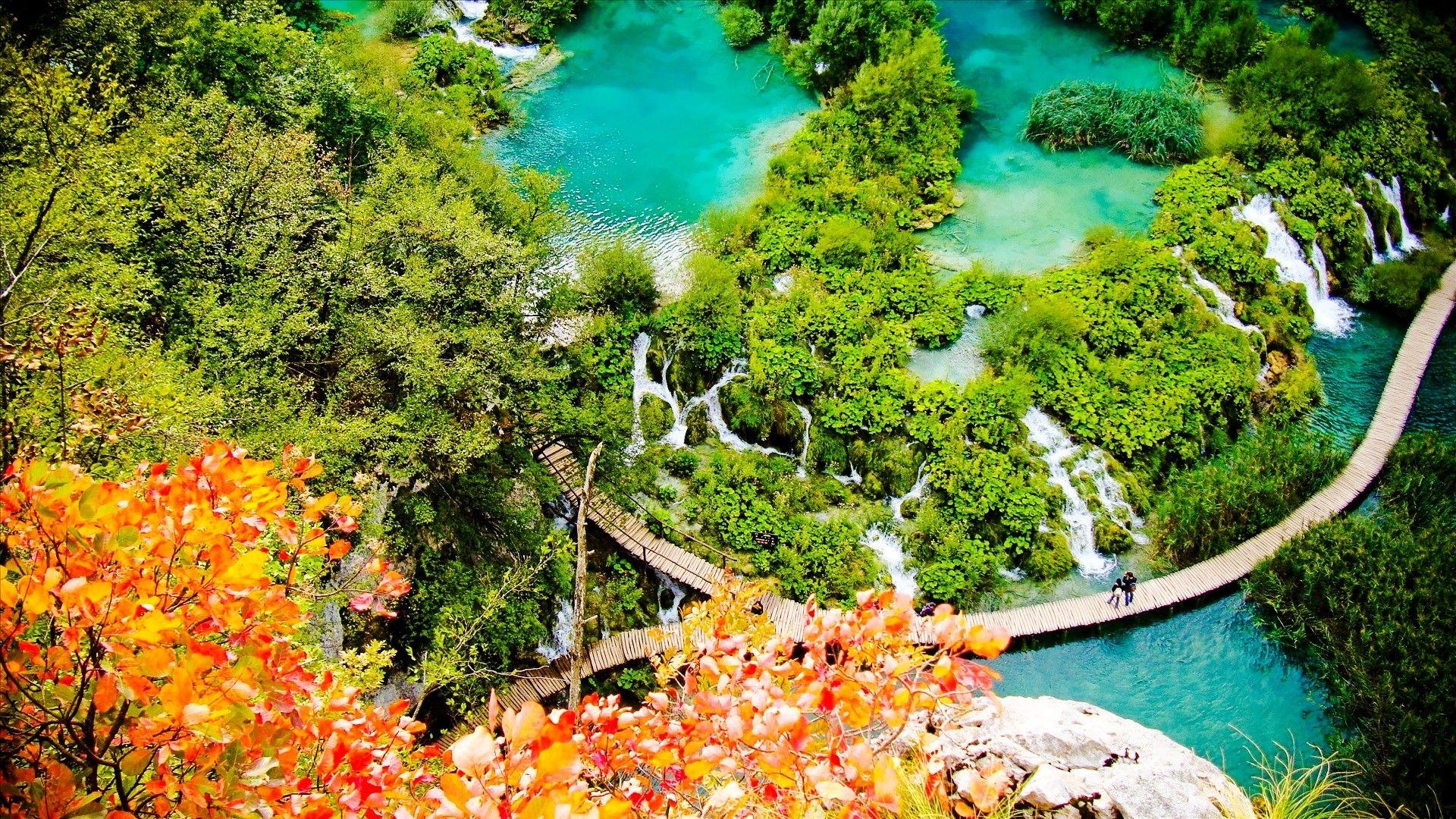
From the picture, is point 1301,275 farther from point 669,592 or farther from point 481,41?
point 481,41

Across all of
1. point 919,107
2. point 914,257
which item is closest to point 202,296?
point 914,257

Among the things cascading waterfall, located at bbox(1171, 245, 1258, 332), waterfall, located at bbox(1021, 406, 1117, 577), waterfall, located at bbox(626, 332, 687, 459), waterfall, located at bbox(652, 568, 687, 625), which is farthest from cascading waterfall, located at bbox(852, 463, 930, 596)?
cascading waterfall, located at bbox(1171, 245, 1258, 332)

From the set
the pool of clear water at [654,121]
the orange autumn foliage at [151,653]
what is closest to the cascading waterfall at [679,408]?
the pool of clear water at [654,121]

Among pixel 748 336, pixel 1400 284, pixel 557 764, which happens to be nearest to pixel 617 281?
pixel 748 336

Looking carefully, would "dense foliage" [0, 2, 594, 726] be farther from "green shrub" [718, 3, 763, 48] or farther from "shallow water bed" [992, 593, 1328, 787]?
"green shrub" [718, 3, 763, 48]

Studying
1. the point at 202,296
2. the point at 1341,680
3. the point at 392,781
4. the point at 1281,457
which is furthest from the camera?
the point at 1281,457

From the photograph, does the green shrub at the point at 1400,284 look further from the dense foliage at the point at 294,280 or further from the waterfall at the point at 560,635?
the waterfall at the point at 560,635

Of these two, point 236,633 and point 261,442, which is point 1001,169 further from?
point 236,633
